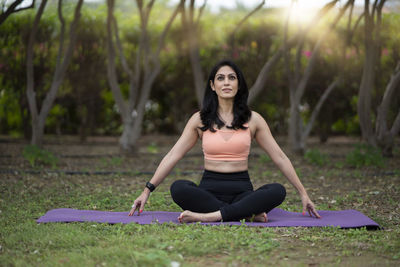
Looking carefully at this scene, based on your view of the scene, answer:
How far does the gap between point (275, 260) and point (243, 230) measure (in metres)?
0.67

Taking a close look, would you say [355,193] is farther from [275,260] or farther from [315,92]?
[315,92]

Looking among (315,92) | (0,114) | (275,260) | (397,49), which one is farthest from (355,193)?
(0,114)

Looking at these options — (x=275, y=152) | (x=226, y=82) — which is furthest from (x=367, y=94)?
(x=226, y=82)

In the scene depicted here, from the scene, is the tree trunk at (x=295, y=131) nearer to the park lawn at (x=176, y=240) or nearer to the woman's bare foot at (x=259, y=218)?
the park lawn at (x=176, y=240)

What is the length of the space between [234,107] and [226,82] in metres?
0.25

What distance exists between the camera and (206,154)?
166 inches

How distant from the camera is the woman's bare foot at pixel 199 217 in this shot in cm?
394

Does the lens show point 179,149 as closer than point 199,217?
No

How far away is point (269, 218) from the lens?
429 cm

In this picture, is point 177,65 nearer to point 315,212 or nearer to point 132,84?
point 132,84

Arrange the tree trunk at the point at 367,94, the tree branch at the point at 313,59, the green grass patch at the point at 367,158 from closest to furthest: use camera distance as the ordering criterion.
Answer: the green grass patch at the point at 367,158, the tree trunk at the point at 367,94, the tree branch at the point at 313,59

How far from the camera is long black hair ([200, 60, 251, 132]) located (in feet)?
13.7

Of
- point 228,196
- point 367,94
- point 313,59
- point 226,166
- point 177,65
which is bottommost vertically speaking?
point 228,196

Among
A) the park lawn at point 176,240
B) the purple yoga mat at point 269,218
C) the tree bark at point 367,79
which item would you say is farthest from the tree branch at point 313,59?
the purple yoga mat at point 269,218
